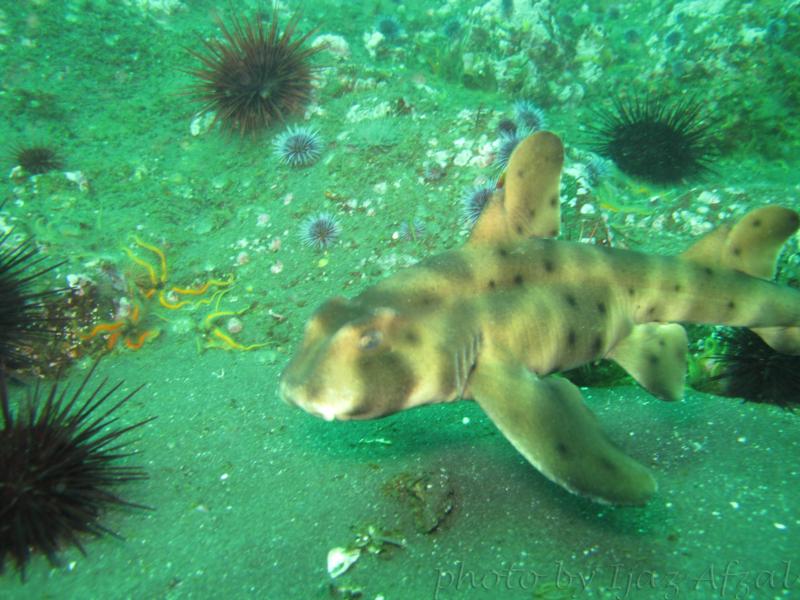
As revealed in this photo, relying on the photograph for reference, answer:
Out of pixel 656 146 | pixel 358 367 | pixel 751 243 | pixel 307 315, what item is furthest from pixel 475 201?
pixel 656 146

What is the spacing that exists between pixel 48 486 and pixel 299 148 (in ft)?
20.1

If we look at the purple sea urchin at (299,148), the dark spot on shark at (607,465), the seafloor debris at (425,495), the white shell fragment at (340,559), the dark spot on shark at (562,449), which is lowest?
the white shell fragment at (340,559)

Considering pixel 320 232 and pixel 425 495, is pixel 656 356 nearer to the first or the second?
pixel 425 495

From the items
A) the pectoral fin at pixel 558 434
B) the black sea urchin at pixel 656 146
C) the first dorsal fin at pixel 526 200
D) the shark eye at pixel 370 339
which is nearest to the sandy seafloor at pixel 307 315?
the black sea urchin at pixel 656 146

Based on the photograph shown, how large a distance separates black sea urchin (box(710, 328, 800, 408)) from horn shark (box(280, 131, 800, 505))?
91 cm

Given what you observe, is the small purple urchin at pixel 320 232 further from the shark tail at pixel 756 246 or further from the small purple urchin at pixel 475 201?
the shark tail at pixel 756 246

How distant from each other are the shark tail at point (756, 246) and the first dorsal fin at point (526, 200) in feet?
4.68

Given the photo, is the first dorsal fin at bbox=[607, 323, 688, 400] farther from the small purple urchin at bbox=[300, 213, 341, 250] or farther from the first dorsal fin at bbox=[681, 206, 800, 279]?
the small purple urchin at bbox=[300, 213, 341, 250]

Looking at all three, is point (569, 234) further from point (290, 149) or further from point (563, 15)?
point (563, 15)

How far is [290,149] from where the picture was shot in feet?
26.8

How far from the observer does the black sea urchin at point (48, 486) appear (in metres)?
3.54

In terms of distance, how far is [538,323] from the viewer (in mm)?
3512

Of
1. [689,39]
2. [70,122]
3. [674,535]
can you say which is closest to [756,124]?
[689,39]

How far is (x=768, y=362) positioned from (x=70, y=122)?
1243cm
